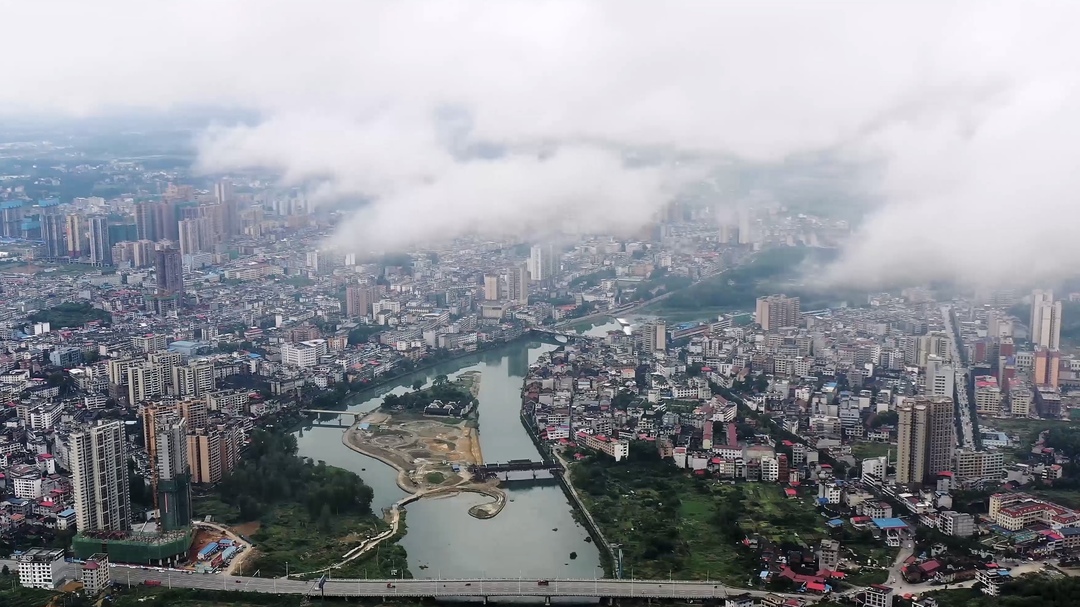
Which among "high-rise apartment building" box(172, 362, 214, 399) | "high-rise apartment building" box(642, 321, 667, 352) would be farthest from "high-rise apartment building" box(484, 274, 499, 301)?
"high-rise apartment building" box(172, 362, 214, 399)

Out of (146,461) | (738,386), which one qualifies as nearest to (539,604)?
(146,461)

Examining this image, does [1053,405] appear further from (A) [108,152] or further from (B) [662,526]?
(A) [108,152]

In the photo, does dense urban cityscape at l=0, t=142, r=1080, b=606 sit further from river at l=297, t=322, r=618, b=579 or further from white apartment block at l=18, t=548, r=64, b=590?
river at l=297, t=322, r=618, b=579

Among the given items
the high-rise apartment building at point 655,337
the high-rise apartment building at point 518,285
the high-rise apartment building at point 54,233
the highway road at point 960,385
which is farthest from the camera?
the high-rise apartment building at point 54,233

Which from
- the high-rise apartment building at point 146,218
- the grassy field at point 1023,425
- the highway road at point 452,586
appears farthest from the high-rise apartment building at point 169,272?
the grassy field at point 1023,425

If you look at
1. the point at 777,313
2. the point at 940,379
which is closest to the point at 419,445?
the point at 940,379

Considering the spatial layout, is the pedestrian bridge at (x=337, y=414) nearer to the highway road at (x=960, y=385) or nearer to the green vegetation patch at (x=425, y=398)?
the green vegetation patch at (x=425, y=398)
